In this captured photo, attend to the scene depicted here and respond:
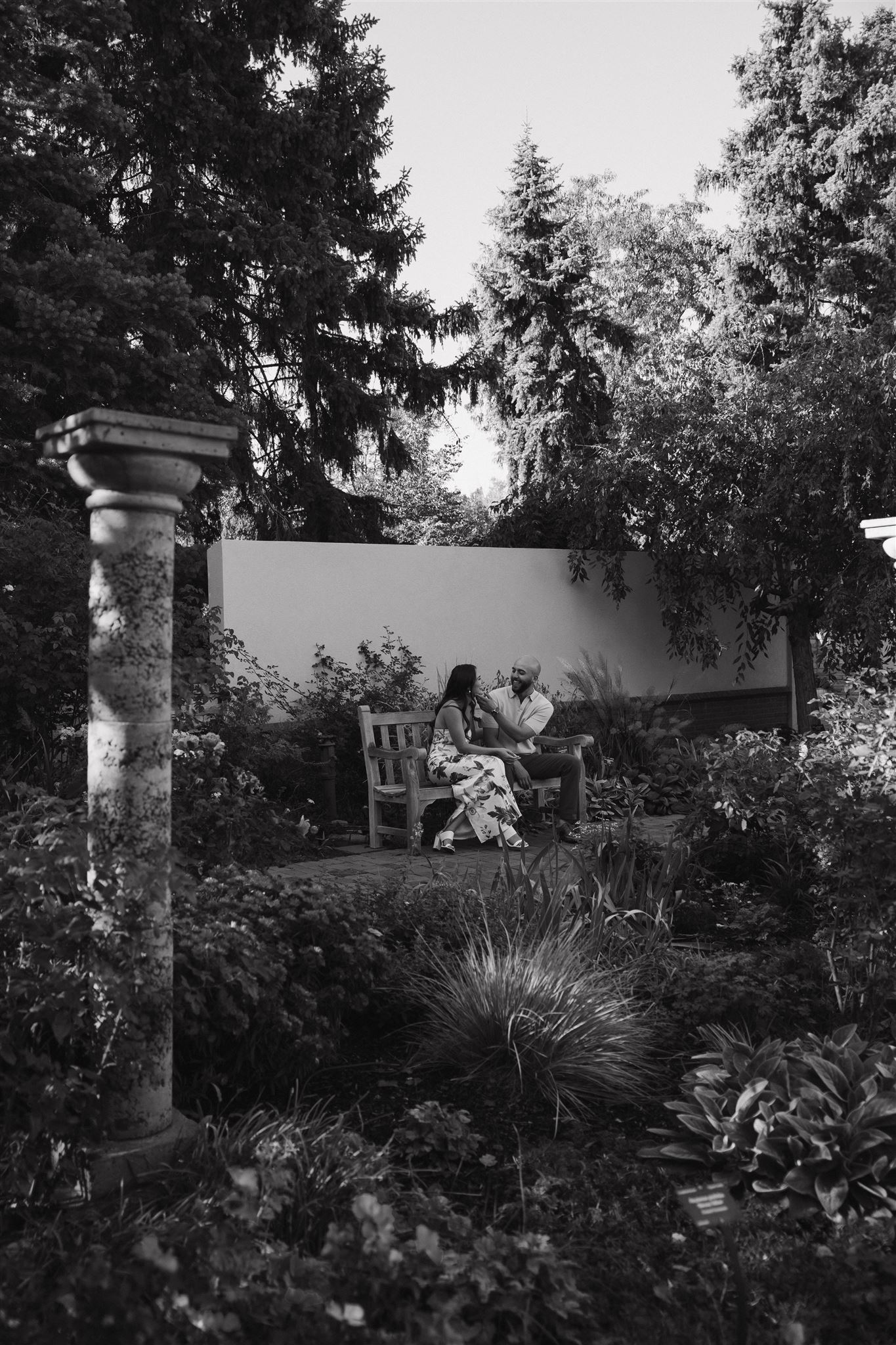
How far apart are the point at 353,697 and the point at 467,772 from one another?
2268mm

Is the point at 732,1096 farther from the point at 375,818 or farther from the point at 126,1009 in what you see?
the point at 375,818

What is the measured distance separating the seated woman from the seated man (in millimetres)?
184

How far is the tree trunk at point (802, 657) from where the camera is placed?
40.5 ft

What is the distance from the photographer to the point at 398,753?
23.7ft

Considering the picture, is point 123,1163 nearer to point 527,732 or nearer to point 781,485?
point 527,732

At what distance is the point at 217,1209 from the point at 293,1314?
43cm

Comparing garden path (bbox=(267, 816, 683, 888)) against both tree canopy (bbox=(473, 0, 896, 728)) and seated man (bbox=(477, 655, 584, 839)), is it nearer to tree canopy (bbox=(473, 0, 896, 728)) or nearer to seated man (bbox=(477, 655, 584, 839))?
seated man (bbox=(477, 655, 584, 839))

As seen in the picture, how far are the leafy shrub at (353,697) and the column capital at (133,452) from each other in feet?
19.2

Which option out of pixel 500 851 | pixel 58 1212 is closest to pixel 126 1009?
pixel 58 1212

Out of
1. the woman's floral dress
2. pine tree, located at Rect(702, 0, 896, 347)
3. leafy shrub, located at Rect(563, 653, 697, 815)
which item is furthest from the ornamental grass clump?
pine tree, located at Rect(702, 0, 896, 347)

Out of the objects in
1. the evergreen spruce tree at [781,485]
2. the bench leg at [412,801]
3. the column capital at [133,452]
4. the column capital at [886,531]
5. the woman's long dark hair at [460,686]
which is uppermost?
the evergreen spruce tree at [781,485]

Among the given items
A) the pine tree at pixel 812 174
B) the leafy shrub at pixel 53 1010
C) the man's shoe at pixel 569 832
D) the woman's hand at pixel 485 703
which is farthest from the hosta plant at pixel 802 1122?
the pine tree at pixel 812 174

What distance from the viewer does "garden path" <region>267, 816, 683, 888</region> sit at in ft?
19.4

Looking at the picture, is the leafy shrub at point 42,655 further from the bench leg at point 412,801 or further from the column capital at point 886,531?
the column capital at point 886,531
